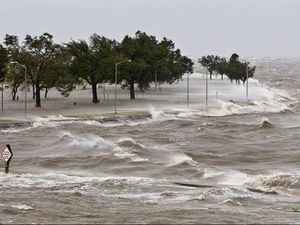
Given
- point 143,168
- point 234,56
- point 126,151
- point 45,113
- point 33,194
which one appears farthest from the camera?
point 234,56

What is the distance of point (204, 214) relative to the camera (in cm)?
1955

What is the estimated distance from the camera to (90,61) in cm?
8750

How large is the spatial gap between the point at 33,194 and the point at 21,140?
953 inches

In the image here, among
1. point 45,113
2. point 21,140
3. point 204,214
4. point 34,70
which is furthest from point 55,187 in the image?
point 34,70

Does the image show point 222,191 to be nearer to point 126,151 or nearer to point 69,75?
point 126,151

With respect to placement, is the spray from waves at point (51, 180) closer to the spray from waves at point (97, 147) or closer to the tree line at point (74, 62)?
the spray from waves at point (97, 147)

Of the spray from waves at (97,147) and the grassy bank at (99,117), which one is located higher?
the grassy bank at (99,117)

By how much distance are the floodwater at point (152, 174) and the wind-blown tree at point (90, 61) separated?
27.5 metres

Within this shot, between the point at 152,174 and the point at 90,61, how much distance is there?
191 ft

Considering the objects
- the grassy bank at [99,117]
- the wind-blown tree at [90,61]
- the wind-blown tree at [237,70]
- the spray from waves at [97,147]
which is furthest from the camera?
the wind-blown tree at [237,70]

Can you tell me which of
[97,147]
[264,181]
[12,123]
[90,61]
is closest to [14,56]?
[90,61]

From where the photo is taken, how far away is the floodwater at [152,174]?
65.4 ft

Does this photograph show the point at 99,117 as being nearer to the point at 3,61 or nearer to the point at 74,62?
the point at 3,61

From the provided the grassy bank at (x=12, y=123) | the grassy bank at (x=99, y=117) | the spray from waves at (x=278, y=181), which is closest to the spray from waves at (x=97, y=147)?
the spray from waves at (x=278, y=181)
